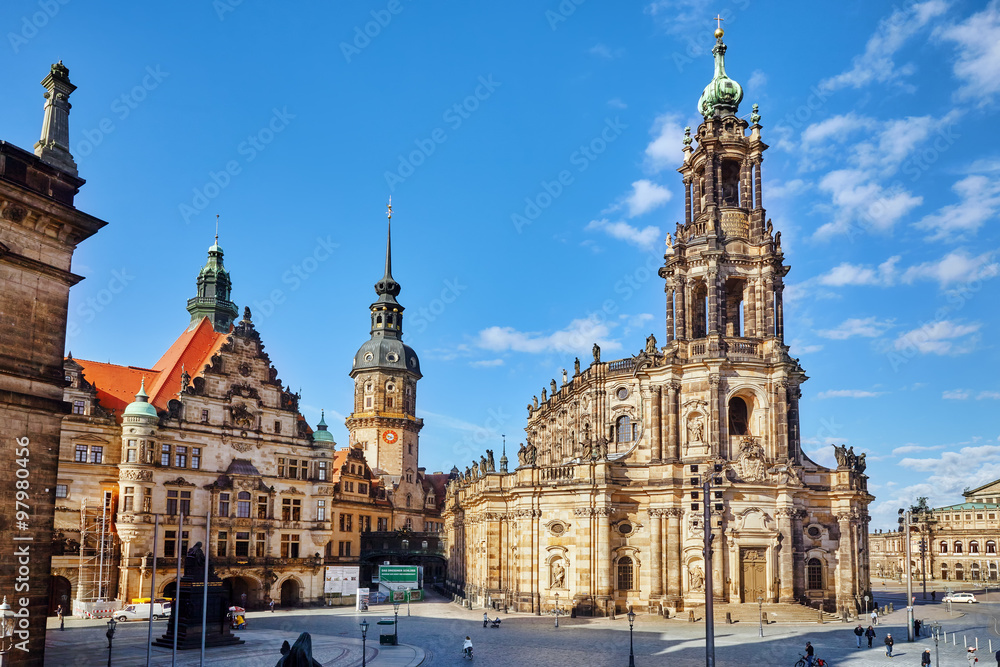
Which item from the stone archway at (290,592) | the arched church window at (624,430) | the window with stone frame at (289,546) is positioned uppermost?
the arched church window at (624,430)

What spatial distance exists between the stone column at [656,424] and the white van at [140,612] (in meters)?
33.7

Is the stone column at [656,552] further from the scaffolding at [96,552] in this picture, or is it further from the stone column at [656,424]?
Result: the scaffolding at [96,552]

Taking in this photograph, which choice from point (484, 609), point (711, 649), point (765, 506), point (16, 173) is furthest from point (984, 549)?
point (16, 173)

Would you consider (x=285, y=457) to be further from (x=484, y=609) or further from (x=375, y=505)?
(x=375, y=505)

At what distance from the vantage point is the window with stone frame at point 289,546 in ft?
212

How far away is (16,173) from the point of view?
83.9 feet

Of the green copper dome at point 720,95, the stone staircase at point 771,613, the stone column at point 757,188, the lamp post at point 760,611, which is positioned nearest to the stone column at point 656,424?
the stone staircase at point 771,613

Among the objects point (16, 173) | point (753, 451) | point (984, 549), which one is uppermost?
point (16, 173)

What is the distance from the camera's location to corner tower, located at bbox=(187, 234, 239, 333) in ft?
268

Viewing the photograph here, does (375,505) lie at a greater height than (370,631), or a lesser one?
greater

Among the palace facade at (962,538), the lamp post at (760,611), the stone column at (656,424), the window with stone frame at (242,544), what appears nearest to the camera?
the lamp post at (760,611)

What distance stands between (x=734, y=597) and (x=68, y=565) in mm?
43289

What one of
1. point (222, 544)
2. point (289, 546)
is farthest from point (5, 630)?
point (289, 546)

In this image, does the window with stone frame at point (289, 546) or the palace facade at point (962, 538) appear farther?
the palace facade at point (962, 538)
